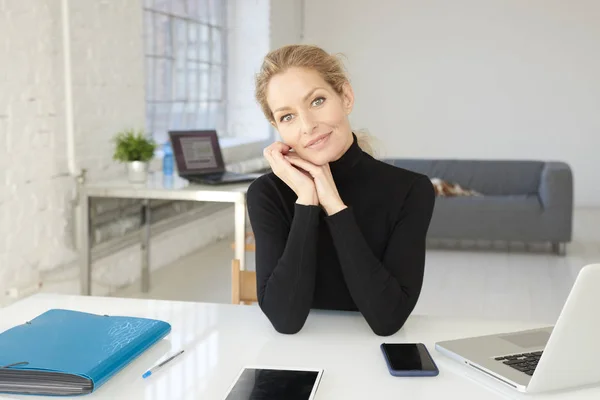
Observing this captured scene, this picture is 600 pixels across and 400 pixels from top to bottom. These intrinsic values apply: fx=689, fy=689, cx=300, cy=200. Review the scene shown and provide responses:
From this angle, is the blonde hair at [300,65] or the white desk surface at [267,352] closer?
the white desk surface at [267,352]

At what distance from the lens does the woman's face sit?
1427 mm

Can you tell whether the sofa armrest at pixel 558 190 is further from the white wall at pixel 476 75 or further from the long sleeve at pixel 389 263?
the long sleeve at pixel 389 263

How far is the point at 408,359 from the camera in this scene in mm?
1140

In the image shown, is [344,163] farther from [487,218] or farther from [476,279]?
[487,218]

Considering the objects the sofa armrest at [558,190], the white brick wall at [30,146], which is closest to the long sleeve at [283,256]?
the white brick wall at [30,146]

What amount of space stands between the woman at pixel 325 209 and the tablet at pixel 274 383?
24cm

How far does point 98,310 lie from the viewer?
145cm

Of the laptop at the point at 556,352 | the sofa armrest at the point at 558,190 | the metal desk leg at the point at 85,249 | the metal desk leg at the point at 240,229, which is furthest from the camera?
the sofa armrest at the point at 558,190

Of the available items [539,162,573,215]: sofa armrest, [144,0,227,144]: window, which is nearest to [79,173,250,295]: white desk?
[144,0,227,144]: window

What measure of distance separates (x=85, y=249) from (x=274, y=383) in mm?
2435

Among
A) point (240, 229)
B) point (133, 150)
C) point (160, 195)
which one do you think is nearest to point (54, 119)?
point (133, 150)

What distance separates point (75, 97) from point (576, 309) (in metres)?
2.92

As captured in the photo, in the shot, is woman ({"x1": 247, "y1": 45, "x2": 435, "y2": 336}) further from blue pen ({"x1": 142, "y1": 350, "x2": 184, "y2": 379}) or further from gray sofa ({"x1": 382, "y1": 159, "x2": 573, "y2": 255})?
gray sofa ({"x1": 382, "y1": 159, "x2": 573, "y2": 255})

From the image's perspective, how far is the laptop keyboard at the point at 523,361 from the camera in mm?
1092
